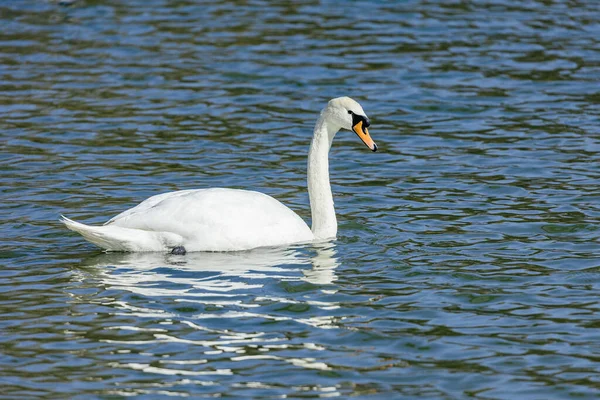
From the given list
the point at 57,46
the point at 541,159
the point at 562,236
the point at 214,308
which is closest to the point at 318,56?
the point at 57,46

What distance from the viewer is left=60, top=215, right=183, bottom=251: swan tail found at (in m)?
9.99

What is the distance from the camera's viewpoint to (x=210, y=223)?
404 inches

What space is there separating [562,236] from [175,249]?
350cm

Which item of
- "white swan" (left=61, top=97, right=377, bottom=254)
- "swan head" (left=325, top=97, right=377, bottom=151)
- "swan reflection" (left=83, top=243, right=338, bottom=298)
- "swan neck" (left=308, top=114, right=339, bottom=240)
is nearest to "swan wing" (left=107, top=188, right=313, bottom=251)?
"white swan" (left=61, top=97, right=377, bottom=254)

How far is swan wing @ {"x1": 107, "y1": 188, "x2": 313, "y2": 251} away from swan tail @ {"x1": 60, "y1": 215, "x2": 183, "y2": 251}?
60 millimetres

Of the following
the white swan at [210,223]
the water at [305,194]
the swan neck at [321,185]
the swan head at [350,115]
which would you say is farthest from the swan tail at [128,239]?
the swan head at [350,115]

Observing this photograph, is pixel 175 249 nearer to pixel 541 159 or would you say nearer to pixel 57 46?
pixel 541 159

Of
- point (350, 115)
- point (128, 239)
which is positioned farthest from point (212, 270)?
point (350, 115)

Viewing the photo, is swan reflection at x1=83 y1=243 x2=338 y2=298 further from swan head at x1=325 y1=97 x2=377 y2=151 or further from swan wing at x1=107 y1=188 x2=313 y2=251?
swan head at x1=325 y1=97 x2=377 y2=151

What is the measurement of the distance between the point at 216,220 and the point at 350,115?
1.55m

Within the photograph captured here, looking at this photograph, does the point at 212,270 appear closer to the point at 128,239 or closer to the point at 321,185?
the point at 128,239

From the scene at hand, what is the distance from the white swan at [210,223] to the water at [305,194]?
168 millimetres

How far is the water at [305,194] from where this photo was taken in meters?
7.85

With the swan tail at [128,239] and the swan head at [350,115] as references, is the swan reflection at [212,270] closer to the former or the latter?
the swan tail at [128,239]
